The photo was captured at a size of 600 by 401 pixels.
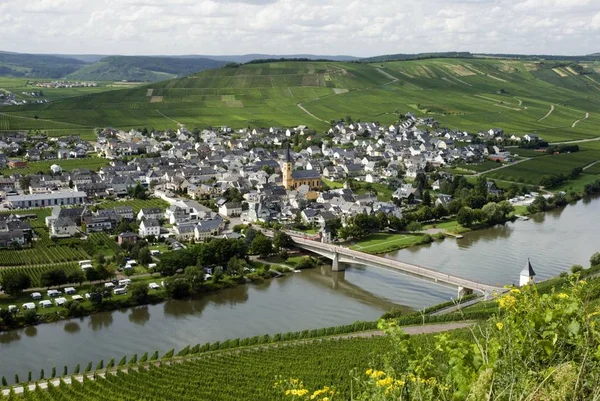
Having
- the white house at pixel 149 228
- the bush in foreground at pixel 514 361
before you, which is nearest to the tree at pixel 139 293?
the white house at pixel 149 228

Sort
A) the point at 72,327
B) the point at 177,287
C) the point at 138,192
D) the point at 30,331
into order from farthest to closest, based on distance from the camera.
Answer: the point at 138,192, the point at 177,287, the point at 72,327, the point at 30,331

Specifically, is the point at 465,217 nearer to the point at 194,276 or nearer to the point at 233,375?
the point at 194,276

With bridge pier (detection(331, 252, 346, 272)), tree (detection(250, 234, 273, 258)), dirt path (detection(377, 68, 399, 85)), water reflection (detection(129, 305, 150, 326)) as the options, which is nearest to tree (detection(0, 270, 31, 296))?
water reflection (detection(129, 305, 150, 326))

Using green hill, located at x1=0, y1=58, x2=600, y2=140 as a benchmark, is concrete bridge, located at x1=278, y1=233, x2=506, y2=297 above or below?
below

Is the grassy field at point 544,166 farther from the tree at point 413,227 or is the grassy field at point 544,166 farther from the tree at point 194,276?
the tree at point 194,276

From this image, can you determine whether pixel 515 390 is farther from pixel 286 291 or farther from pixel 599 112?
pixel 599 112

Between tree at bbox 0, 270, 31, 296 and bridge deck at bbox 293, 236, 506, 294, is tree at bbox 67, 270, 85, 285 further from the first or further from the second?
bridge deck at bbox 293, 236, 506, 294

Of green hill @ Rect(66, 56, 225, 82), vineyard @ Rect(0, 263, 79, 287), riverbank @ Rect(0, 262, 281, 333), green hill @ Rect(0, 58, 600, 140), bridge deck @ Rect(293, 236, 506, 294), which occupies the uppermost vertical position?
green hill @ Rect(66, 56, 225, 82)

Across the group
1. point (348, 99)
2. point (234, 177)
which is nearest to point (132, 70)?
point (348, 99)
